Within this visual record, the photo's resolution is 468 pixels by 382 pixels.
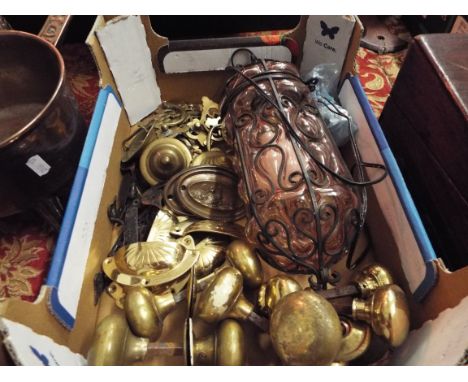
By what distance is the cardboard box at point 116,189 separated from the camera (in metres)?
0.52

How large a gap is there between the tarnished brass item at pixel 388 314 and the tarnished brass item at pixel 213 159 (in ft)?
1.29

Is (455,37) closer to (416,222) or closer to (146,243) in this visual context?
(416,222)

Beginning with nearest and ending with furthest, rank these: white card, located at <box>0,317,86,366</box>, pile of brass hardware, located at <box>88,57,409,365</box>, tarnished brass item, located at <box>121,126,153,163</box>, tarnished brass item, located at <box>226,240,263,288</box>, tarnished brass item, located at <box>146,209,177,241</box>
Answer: white card, located at <box>0,317,86,366</box> → pile of brass hardware, located at <box>88,57,409,365</box> → tarnished brass item, located at <box>226,240,263,288</box> → tarnished brass item, located at <box>146,209,177,241</box> → tarnished brass item, located at <box>121,126,153,163</box>

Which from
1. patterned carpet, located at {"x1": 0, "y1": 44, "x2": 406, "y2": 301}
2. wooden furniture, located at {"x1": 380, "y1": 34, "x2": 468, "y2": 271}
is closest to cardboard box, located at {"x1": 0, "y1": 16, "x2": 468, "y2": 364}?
wooden furniture, located at {"x1": 380, "y1": 34, "x2": 468, "y2": 271}

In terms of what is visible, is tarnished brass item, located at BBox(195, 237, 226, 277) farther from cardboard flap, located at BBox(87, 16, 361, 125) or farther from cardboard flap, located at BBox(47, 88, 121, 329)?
cardboard flap, located at BBox(87, 16, 361, 125)

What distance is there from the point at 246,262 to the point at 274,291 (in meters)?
0.07

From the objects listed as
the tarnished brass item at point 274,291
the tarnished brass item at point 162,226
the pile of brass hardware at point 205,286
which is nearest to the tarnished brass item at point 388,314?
the pile of brass hardware at point 205,286

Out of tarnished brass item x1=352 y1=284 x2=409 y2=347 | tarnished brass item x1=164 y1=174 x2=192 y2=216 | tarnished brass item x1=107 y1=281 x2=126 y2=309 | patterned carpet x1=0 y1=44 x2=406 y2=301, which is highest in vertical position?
tarnished brass item x1=352 y1=284 x2=409 y2=347

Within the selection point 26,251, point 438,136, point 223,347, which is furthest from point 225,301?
point 26,251

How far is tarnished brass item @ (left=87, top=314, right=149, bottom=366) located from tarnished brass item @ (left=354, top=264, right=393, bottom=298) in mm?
343

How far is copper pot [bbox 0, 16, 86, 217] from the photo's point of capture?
671mm

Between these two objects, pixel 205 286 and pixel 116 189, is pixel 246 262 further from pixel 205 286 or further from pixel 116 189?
pixel 116 189

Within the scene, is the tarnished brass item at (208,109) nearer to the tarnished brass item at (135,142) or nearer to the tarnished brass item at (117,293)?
the tarnished brass item at (135,142)

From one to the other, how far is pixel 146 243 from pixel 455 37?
71 centimetres
